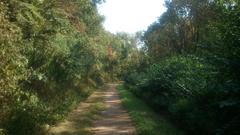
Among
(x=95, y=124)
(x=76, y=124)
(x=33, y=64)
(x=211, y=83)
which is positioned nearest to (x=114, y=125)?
(x=95, y=124)

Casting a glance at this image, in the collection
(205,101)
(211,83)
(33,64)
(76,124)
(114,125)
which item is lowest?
(114,125)

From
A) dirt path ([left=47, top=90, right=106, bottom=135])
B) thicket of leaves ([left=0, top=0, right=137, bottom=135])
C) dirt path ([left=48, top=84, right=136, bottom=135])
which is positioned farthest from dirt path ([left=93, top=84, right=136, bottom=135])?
thicket of leaves ([left=0, top=0, right=137, bottom=135])

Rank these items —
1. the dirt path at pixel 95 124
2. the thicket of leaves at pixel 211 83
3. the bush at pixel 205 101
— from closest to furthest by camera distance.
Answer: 1. the bush at pixel 205 101
2. the thicket of leaves at pixel 211 83
3. the dirt path at pixel 95 124

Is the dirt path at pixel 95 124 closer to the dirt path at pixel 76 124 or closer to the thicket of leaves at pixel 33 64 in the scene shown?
the dirt path at pixel 76 124

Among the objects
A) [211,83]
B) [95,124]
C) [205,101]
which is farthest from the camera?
[95,124]

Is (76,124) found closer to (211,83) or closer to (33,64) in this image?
(33,64)

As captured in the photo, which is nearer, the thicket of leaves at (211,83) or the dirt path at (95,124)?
the thicket of leaves at (211,83)

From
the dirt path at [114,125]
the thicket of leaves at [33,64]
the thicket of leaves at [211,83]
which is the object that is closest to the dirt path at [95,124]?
the dirt path at [114,125]

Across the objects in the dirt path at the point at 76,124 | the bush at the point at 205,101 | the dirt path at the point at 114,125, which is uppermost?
the bush at the point at 205,101

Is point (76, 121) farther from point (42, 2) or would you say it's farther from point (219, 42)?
point (219, 42)

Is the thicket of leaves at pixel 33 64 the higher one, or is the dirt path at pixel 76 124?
the thicket of leaves at pixel 33 64

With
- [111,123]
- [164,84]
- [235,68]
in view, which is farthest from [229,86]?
[164,84]

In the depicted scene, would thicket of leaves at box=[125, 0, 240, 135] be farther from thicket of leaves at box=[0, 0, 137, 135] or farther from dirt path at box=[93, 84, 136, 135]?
thicket of leaves at box=[0, 0, 137, 135]

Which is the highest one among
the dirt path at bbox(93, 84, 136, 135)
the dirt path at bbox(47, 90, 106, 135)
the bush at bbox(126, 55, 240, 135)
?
the bush at bbox(126, 55, 240, 135)
